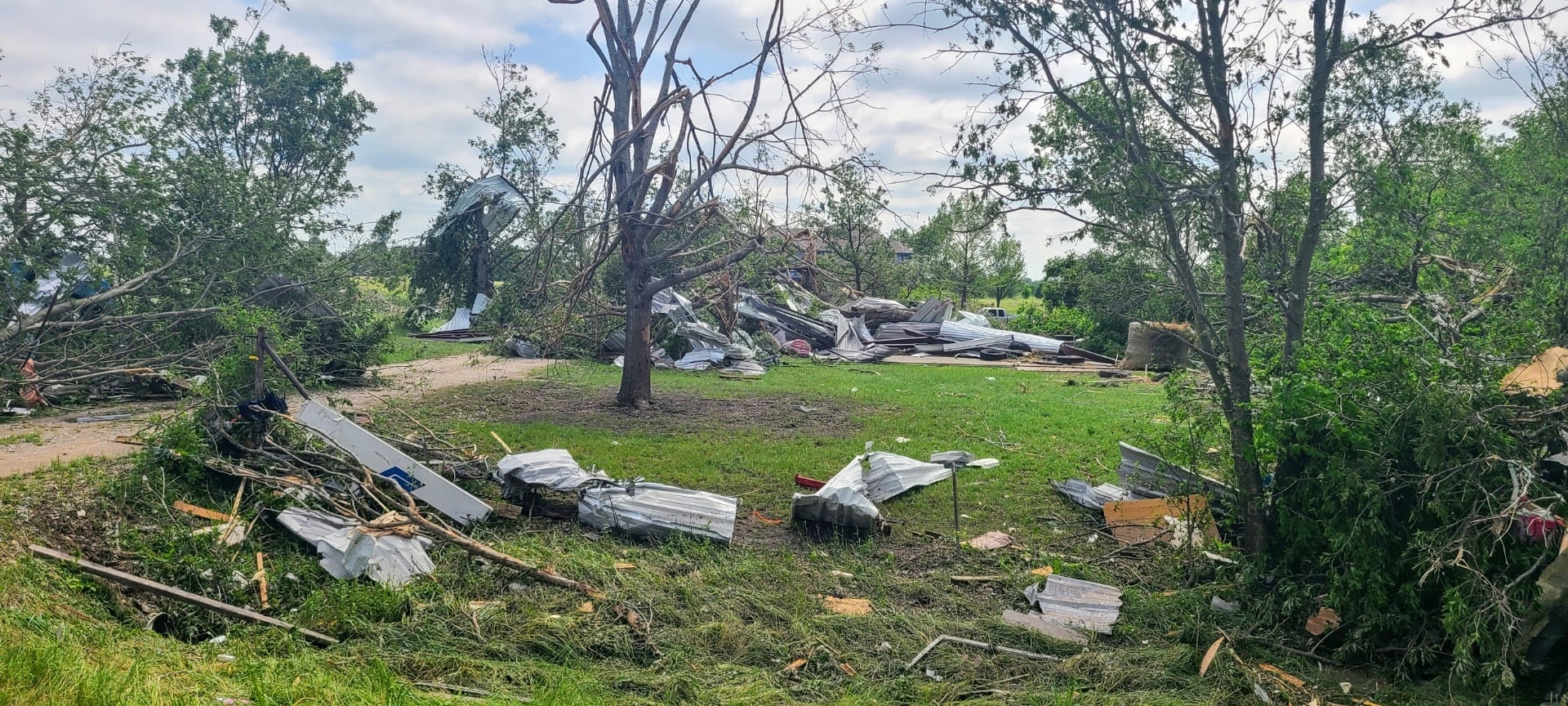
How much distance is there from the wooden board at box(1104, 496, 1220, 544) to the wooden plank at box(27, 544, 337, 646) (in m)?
4.86

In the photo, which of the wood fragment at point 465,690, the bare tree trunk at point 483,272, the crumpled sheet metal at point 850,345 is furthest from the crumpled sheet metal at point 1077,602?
the bare tree trunk at point 483,272

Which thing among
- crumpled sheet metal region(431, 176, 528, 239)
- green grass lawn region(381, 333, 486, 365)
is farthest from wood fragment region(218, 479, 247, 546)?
crumpled sheet metal region(431, 176, 528, 239)

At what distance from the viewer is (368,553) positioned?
472cm

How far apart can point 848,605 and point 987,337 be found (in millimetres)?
16766

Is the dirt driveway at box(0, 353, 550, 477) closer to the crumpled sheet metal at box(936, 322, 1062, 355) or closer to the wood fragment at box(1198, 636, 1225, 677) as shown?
the wood fragment at box(1198, 636, 1225, 677)

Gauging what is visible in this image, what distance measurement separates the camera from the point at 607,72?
35.9 feet

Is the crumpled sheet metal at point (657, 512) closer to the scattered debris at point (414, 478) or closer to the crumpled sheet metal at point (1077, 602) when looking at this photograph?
the scattered debris at point (414, 478)

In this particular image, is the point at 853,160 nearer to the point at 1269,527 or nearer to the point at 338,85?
the point at 1269,527

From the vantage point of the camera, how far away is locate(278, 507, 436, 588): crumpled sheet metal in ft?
15.3

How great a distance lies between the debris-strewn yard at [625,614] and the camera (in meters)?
3.49

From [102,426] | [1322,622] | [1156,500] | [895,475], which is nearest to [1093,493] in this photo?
[1156,500]

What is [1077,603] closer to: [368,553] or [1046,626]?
[1046,626]

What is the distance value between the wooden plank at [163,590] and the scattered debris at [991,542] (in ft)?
12.9

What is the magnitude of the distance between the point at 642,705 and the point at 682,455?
192 inches
